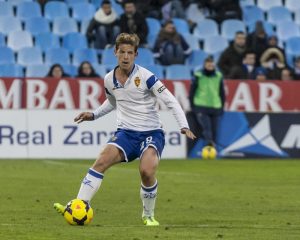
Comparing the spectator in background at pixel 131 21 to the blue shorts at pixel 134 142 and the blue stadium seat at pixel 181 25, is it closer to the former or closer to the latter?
the blue stadium seat at pixel 181 25

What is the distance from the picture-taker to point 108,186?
17.6 meters

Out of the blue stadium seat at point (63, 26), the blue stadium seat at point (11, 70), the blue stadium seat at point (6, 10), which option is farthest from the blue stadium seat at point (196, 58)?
the blue stadium seat at point (6, 10)

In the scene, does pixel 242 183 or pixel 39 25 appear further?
pixel 39 25

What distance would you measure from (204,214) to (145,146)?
6.52 ft

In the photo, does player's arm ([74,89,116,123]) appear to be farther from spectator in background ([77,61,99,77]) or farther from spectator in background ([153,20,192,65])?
spectator in background ([153,20,192,65])

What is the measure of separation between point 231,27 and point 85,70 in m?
6.71

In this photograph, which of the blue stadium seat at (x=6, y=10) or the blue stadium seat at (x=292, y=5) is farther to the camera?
the blue stadium seat at (x=292, y=5)

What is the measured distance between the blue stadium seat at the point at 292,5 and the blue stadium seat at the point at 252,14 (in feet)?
4.41

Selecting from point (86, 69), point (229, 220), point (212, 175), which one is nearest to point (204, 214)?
point (229, 220)

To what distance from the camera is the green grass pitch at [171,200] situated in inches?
426

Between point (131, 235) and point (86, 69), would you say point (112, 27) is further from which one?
point (131, 235)

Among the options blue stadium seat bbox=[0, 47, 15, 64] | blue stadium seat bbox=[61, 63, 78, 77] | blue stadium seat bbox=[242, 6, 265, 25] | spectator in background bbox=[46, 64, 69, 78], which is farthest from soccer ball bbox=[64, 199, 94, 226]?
blue stadium seat bbox=[242, 6, 265, 25]

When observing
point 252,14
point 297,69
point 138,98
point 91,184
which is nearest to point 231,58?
point 297,69

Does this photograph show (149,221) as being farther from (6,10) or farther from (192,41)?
(192,41)
